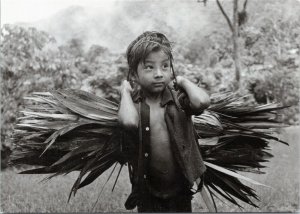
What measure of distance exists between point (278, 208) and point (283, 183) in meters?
0.71

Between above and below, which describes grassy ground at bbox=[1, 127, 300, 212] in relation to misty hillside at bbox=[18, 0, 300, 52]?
below

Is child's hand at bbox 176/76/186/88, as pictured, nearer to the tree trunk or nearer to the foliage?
the foliage

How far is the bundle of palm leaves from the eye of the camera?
3.34 m

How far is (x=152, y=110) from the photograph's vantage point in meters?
3.10

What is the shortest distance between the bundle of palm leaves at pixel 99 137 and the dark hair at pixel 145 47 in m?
0.49

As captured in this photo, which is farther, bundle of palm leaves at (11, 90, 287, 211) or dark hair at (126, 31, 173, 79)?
bundle of palm leaves at (11, 90, 287, 211)

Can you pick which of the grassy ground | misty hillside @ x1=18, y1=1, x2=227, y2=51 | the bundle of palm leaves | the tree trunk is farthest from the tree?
the bundle of palm leaves

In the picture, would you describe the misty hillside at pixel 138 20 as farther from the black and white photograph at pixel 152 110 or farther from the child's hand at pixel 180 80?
the child's hand at pixel 180 80

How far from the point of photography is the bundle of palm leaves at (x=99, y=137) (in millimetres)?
3336

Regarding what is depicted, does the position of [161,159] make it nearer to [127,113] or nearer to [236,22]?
[127,113]

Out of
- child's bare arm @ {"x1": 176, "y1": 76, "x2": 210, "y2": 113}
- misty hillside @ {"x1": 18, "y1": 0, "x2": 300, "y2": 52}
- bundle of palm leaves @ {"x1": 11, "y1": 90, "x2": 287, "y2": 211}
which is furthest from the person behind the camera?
misty hillside @ {"x1": 18, "y1": 0, "x2": 300, "y2": 52}

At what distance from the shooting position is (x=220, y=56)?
32.8 feet

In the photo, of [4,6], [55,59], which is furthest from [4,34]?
[4,6]

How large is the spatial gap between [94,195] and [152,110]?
7.29 feet
